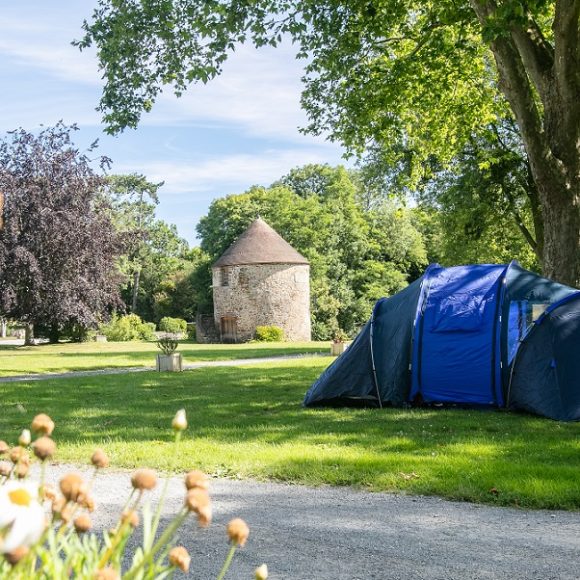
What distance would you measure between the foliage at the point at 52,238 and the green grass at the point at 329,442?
16.7 m

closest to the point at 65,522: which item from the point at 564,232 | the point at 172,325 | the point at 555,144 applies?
the point at 564,232

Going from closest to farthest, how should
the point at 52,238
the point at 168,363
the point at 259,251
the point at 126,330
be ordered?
the point at 168,363 → the point at 52,238 → the point at 259,251 → the point at 126,330

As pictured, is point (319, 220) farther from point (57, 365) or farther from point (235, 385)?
point (235, 385)

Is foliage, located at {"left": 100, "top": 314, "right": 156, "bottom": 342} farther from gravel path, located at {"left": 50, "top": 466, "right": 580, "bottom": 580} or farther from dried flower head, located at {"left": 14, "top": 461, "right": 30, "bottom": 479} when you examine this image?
dried flower head, located at {"left": 14, "top": 461, "right": 30, "bottom": 479}

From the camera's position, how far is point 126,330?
141ft

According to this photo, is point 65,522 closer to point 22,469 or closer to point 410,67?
point 22,469

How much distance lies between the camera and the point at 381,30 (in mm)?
15633

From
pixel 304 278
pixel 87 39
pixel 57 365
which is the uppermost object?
pixel 87 39

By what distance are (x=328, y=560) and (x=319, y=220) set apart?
4667cm

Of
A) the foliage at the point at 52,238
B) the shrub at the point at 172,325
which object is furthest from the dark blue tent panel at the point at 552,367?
the shrub at the point at 172,325

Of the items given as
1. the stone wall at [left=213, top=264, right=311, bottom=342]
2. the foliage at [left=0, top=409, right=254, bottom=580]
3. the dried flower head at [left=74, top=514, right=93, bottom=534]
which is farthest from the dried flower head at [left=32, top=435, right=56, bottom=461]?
the stone wall at [left=213, top=264, right=311, bottom=342]

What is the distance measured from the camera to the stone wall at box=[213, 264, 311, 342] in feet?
139

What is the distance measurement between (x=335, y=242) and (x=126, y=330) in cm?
1582

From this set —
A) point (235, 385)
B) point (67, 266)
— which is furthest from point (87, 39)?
point (67, 266)
